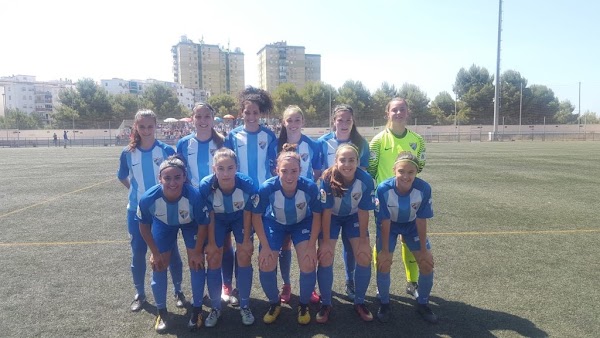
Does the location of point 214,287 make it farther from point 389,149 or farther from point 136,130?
point 389,149

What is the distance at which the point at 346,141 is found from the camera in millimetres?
4324

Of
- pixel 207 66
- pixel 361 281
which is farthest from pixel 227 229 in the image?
pixel 207 66

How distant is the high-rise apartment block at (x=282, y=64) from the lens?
115750 millimetres

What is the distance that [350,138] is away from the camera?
14.2 feet

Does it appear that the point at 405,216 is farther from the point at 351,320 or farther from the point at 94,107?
the point at 94,107

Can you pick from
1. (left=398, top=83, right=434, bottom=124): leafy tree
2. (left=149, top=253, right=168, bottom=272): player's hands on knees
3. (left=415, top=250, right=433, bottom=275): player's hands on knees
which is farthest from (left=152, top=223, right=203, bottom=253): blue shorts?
(left=398, top=83, right=434, bottom=124): leafy tree

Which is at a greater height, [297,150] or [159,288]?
[297,150]

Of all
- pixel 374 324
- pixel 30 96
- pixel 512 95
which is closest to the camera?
pixel 374 324

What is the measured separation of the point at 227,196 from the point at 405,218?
5.43ft

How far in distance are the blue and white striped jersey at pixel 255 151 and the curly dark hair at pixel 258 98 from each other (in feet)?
0.79

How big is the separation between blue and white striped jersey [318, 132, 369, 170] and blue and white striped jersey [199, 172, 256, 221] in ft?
3.33

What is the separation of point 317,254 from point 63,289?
281cm

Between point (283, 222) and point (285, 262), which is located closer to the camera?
Result: point (283, 222)

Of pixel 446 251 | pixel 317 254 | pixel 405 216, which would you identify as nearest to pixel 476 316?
pixel 405 216
